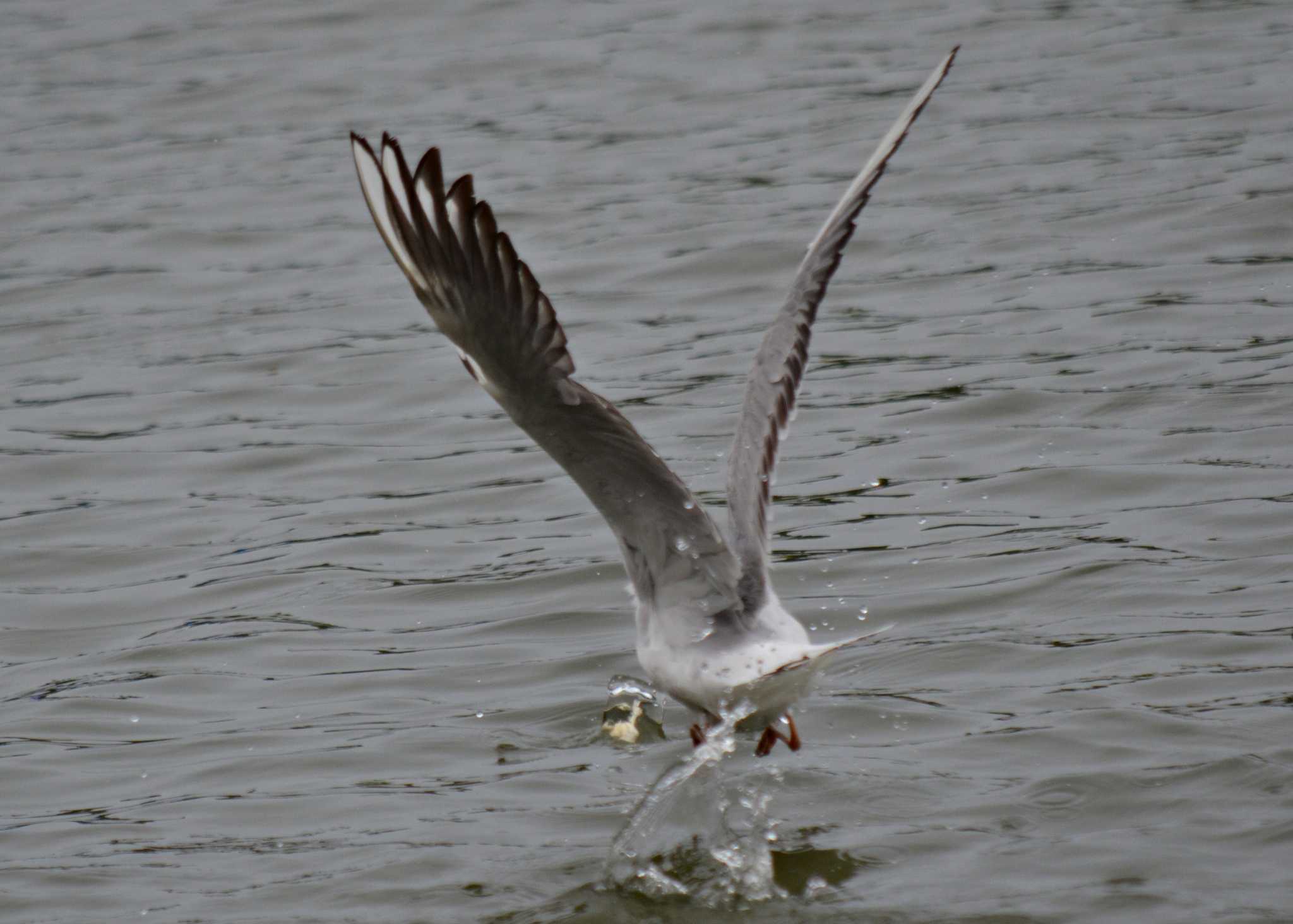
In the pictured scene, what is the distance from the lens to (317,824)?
17.8 feet

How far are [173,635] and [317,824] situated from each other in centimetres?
181

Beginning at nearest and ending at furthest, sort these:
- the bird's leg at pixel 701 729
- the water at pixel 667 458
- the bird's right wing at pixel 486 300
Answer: the bird's right wing at pixel 486 300 < the water at pixel 667 458 < the bird's leg at pixel 701 729

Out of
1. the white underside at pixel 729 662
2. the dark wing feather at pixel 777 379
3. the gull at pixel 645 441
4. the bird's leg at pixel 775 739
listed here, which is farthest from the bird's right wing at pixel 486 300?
the bird's leg at pixel 775 739

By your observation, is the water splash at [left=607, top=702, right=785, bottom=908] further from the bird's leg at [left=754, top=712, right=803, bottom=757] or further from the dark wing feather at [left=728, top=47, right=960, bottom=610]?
the dark wing feather at [left=728, top=47, right=960, bottom=610]

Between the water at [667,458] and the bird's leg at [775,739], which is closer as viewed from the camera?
the water at [667,458]

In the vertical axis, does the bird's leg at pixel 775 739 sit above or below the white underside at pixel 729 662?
below

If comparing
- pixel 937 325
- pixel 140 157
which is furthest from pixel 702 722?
pixel 140 157

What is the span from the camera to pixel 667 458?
8.20 meters

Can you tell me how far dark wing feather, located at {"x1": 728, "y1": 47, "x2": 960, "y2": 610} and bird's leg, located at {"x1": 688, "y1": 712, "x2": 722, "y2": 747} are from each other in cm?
35

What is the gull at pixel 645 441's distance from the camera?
177 inches

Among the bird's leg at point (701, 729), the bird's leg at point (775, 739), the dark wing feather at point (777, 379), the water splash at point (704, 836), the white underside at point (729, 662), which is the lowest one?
the water splash at point (704, 836)

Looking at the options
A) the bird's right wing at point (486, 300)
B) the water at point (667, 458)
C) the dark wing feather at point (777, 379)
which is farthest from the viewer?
the dark wing feather at point (777, 379)

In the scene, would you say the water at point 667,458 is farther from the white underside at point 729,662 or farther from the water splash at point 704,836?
the white underside at point 729,662

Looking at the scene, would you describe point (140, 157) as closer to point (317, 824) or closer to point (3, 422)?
point (3, 422)
